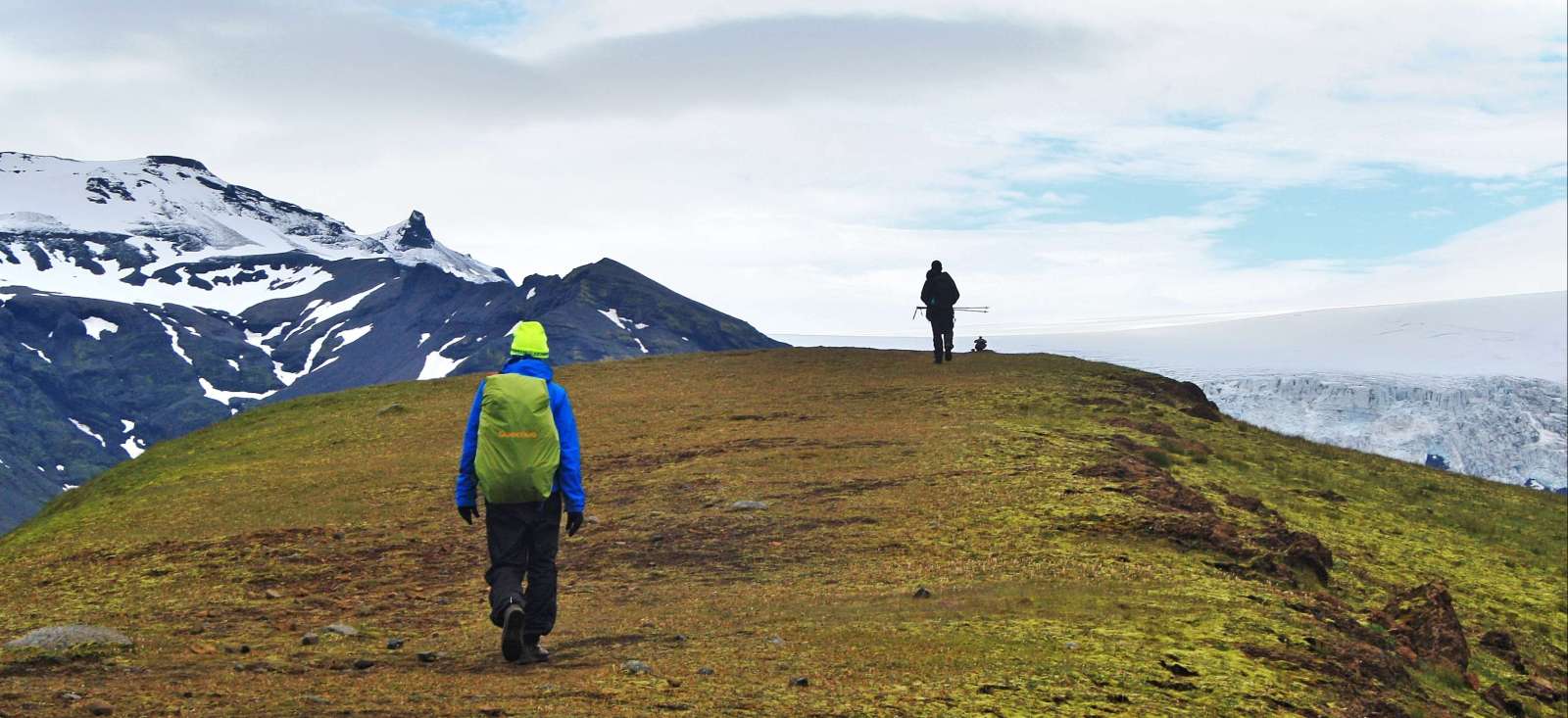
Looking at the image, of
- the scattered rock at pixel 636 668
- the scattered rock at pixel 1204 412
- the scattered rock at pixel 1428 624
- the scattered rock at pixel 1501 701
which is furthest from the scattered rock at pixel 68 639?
the scattered rock at pixel 1204 412

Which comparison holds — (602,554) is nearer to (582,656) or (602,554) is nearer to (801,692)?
(582,656)

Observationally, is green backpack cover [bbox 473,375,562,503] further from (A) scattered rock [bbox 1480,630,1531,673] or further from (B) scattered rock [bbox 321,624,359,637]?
(A) scattered rock [bbox 1480,630,1531,673]

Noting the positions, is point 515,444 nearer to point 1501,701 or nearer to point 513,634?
point 513,634

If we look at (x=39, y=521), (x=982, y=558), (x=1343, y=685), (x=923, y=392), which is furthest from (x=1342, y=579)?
(x=39, y=521)

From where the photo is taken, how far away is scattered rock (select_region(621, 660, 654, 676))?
13.0m

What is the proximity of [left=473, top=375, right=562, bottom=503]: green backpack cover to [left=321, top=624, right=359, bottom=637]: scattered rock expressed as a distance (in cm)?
347

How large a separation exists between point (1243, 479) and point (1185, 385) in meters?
11.7

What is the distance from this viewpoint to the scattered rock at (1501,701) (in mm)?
16531

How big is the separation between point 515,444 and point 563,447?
0.60 metres

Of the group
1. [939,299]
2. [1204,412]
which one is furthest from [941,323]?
[1204,412]

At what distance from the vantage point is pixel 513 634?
13.7 m

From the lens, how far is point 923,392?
3700 cm

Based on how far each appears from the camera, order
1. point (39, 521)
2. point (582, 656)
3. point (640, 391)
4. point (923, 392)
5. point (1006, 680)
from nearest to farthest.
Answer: point (1006, 680), point (582, 656), point (39, 521), point (923, 392), point (640, 391)

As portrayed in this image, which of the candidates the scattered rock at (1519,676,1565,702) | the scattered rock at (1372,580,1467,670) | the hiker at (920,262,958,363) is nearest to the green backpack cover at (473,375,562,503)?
the scattered rock at (1372,580,1467,670)
